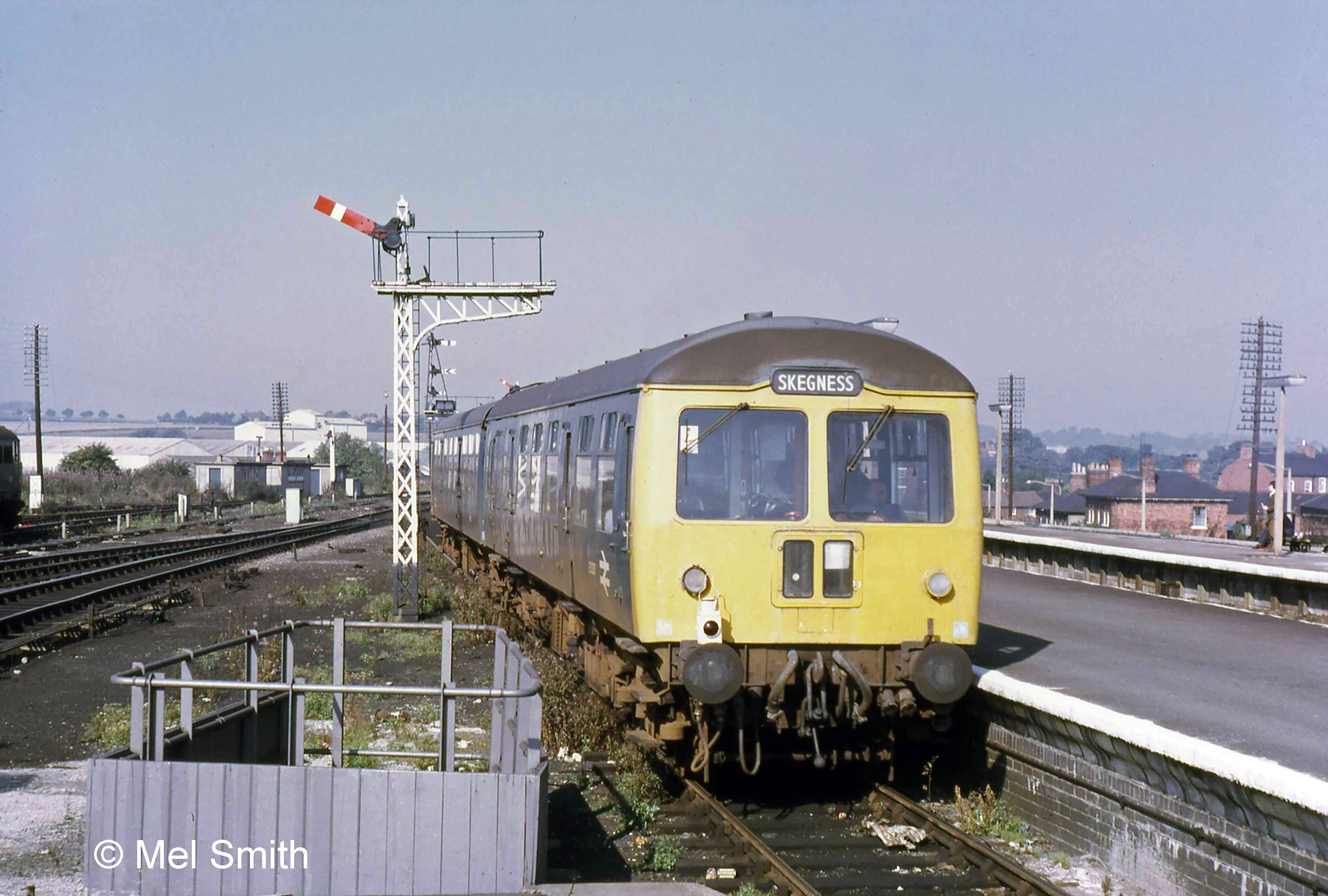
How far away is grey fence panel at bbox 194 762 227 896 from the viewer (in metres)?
6.23

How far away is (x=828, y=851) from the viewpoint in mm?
7746

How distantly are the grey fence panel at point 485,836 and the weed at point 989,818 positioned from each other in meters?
3.37

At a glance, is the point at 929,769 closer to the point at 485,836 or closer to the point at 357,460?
the point at 485,836

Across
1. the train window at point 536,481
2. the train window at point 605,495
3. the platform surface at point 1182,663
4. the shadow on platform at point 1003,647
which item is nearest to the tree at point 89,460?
the train window at point 536,481

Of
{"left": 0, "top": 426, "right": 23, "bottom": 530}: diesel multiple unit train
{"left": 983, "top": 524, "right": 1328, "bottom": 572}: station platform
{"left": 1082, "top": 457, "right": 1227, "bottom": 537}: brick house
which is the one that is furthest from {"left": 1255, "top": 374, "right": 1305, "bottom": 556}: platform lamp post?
{"left": 1082, "top": 457, "right": 1227, "bottom": 537}: brick house

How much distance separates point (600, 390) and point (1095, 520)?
69.4 metres

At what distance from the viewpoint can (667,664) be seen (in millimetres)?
8148

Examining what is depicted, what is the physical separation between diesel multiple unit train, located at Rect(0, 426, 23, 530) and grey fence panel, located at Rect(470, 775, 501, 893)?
1291 inches

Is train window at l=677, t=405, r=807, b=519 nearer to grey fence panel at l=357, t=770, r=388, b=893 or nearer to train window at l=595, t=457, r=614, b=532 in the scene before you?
train window at l=595, t=457, r=614, b=532

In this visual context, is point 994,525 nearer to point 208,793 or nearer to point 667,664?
point 667,664

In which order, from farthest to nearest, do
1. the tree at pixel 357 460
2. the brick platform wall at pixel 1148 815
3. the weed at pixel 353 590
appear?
the tree at pixel 357 460 → the weed at pixel 353 590 → the brick platform wall at pixel 1148 815

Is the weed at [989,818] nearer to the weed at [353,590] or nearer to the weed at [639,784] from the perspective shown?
the weed at [639,784]

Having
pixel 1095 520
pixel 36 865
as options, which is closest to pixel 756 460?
pixel 36 865

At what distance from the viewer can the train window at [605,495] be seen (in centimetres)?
915
